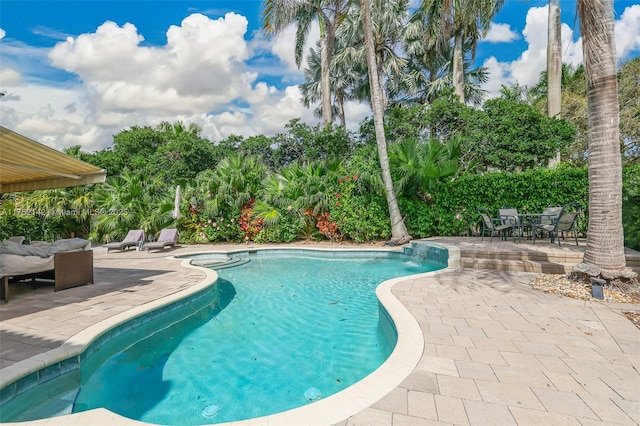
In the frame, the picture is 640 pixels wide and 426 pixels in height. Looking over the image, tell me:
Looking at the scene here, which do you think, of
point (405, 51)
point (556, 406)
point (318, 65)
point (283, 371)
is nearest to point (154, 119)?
point (318, 65)

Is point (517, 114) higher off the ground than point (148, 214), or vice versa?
point (517, 114)

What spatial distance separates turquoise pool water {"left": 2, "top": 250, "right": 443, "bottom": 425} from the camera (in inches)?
119

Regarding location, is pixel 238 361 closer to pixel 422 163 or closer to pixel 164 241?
pixel 422 163

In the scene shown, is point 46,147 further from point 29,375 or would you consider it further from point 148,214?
point 148,214

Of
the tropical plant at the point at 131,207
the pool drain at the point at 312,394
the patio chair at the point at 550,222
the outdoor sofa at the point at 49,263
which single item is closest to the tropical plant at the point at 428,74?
the patio chair at the point at 550,222

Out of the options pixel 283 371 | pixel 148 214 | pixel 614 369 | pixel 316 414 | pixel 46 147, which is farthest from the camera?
pixel 148 214

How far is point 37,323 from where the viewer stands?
414cm

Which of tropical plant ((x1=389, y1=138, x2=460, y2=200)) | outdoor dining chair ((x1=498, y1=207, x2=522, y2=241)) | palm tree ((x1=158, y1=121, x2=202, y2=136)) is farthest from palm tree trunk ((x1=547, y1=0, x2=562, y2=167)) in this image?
palm tree ((x1=158, y1=121, x2=202, y2=136))

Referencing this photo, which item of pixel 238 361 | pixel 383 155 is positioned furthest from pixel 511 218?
pixel 238 361

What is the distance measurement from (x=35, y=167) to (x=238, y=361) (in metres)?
4.91

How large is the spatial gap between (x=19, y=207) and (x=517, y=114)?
872 inches

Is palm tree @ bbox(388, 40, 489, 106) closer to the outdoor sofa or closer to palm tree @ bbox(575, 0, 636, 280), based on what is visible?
palm tree @ bbox(575, 0, 636, 280)

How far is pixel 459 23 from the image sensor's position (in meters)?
14.6

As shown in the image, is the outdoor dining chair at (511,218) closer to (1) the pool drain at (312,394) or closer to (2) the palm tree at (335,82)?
(1) the pool drain at (312,394)
